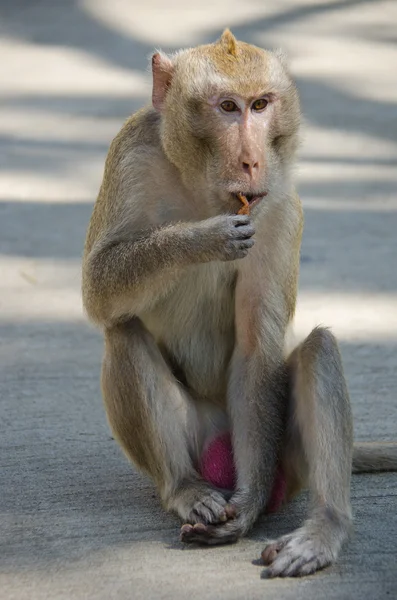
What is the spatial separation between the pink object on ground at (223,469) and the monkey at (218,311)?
0.03 m

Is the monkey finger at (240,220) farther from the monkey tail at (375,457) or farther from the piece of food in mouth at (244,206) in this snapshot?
the monkey tail at (375,457)

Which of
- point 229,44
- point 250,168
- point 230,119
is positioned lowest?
point 250,168

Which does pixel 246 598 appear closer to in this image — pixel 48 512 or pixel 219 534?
pixel 219 534

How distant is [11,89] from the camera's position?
Result: 11.6 meters

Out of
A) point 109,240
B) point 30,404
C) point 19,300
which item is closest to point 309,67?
point 19,300

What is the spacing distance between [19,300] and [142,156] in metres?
2.63

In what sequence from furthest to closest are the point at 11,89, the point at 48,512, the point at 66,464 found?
the point at 11,89, the point at 66,464, the point at 48,512

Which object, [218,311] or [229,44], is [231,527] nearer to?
[218,311]

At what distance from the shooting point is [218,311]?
4.91m

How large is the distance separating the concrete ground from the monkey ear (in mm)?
1459

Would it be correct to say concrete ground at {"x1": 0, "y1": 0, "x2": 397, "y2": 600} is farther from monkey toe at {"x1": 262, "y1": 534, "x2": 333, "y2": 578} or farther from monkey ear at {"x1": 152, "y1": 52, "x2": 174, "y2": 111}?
monkey ear at {"x1": 152, "y1": 52, "x2": 174, "y2": 111}

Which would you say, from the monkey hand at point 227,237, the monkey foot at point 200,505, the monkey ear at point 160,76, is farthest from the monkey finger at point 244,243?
the monkey foot at point 200,505

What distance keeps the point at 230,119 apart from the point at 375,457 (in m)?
1.51

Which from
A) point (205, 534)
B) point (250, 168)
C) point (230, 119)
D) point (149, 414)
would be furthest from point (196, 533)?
point (230, 119)
